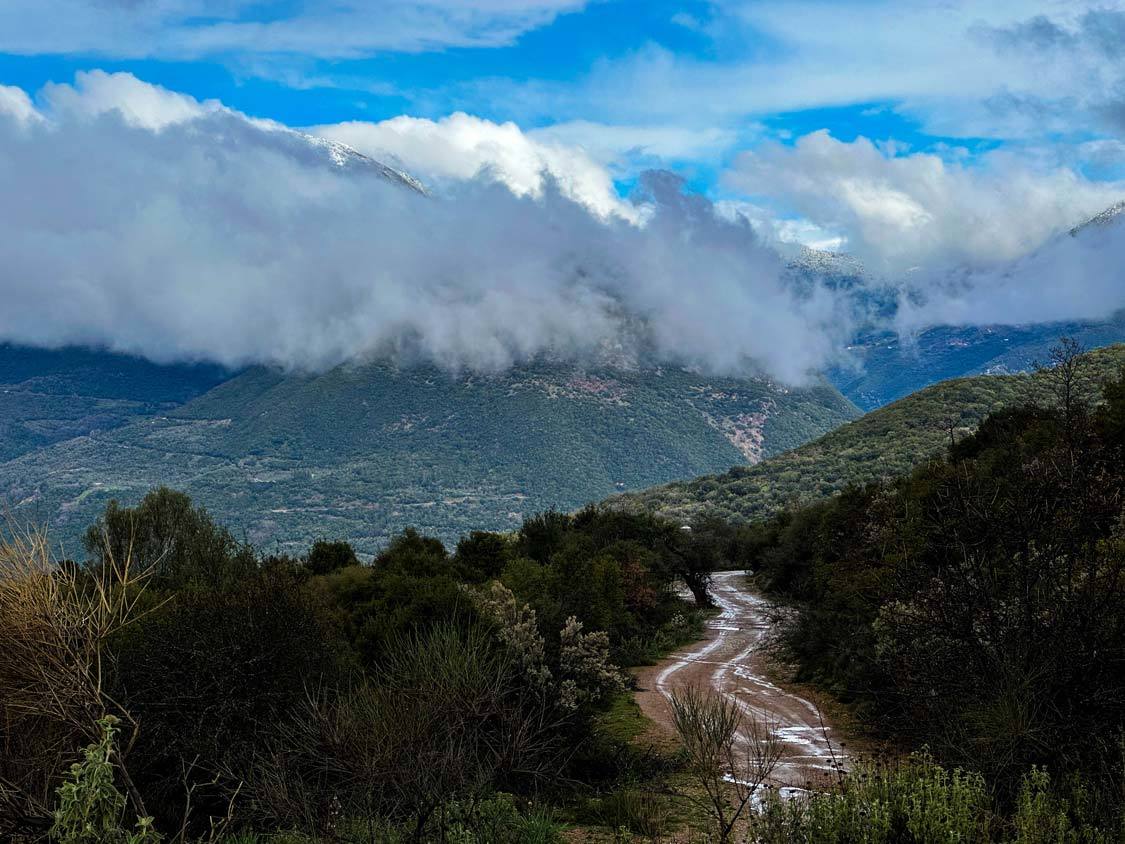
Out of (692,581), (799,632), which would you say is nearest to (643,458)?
(692,581)

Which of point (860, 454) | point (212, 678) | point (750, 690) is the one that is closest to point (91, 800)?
point (212, 678)

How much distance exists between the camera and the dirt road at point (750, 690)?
15.3m

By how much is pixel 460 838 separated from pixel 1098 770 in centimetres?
719

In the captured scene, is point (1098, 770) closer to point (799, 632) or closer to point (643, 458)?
point (799, 632)

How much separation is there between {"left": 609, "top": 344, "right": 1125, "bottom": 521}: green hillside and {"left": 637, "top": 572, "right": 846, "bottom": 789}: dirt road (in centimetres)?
3668

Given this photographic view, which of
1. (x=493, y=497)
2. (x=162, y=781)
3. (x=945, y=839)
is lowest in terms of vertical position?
(x=493, y=497)

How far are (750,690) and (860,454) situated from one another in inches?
2697

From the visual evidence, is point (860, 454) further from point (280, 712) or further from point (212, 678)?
point (212, 678)

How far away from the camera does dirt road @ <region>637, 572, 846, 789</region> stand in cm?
1528

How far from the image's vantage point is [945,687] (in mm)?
12453

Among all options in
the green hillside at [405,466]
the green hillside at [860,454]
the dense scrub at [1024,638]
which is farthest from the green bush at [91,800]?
the green hillside at [405,466]

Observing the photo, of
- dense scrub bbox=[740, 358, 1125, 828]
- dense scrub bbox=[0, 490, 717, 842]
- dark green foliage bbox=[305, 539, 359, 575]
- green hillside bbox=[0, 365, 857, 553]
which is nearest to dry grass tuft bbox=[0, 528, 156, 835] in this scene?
dense scrub bbox=[0, 490, 717, 842]

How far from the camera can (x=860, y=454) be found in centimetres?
8794

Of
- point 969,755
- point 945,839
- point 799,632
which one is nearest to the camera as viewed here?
point 945,839
